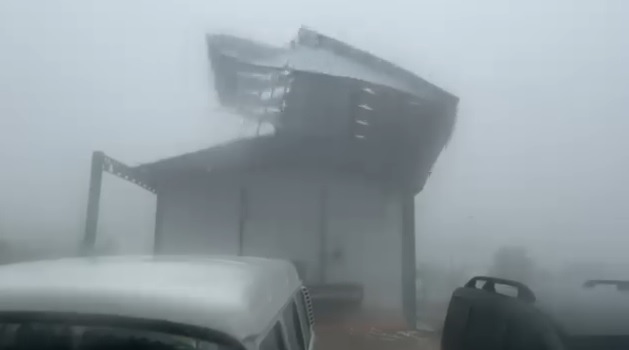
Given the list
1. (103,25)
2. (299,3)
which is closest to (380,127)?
(299,3)

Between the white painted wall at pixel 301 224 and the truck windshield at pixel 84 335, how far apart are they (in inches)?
27.9

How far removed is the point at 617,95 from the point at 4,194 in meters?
1.62

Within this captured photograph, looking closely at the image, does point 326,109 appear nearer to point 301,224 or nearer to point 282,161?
point 282,161

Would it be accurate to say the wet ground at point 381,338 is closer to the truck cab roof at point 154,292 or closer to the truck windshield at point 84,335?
the truck cab roof at point 154,292

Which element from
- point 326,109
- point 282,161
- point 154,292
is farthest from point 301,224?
→ point 154,292

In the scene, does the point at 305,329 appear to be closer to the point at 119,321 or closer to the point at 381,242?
the point at 381,242

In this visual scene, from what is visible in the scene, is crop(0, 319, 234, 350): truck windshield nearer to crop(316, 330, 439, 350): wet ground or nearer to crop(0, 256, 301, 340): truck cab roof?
crop(0, 256, 301, 340): truck cab roof

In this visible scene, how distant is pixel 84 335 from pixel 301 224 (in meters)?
0.82

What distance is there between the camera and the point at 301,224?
2090 mm

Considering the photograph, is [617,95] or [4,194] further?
[617,95]

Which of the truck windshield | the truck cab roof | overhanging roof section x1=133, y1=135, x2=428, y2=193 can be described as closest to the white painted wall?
overhanging roof section x1=133, y1=135, x2=428, y2=193

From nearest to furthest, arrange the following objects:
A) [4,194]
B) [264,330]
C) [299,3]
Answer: [264,330] < [4,194] < [299,3]

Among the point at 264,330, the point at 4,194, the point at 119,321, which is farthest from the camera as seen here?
the point at 4,194

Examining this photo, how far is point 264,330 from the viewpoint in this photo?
148 centimetres
